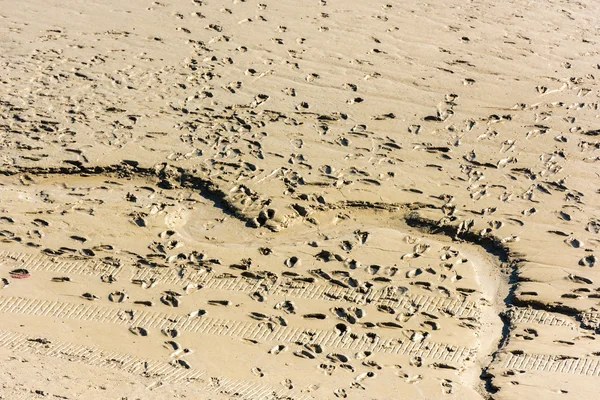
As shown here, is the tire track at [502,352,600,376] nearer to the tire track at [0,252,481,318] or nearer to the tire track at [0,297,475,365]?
the tire track at [0,297,475,365]

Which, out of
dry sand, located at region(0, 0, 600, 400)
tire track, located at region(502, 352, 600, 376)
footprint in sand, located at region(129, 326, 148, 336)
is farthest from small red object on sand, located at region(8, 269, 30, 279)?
tire track, located at region(502, 352, 600, 376)

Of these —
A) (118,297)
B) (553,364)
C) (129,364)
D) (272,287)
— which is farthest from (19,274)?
(553,364)

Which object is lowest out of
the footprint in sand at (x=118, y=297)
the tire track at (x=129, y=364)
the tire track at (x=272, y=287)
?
the tire track at (x=129, y=364)

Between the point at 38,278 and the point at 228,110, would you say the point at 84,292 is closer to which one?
the point at 38,278

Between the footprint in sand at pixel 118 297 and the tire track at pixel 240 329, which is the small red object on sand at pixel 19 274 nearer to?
the tire track at pixel 240 329

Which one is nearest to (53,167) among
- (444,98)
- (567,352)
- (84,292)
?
(84,292)

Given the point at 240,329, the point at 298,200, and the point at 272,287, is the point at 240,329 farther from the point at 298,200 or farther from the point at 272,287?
the point at 298,200

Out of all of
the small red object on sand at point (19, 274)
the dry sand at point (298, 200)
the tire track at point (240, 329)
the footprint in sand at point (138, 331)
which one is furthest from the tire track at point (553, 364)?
the small red object on sand at point (19, 274)

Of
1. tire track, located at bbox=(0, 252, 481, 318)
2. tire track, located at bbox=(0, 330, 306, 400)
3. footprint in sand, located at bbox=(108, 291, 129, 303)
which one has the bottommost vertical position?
tire track, located at bbox=(0, 330, 306, 400)

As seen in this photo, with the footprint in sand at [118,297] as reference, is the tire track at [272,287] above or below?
above
